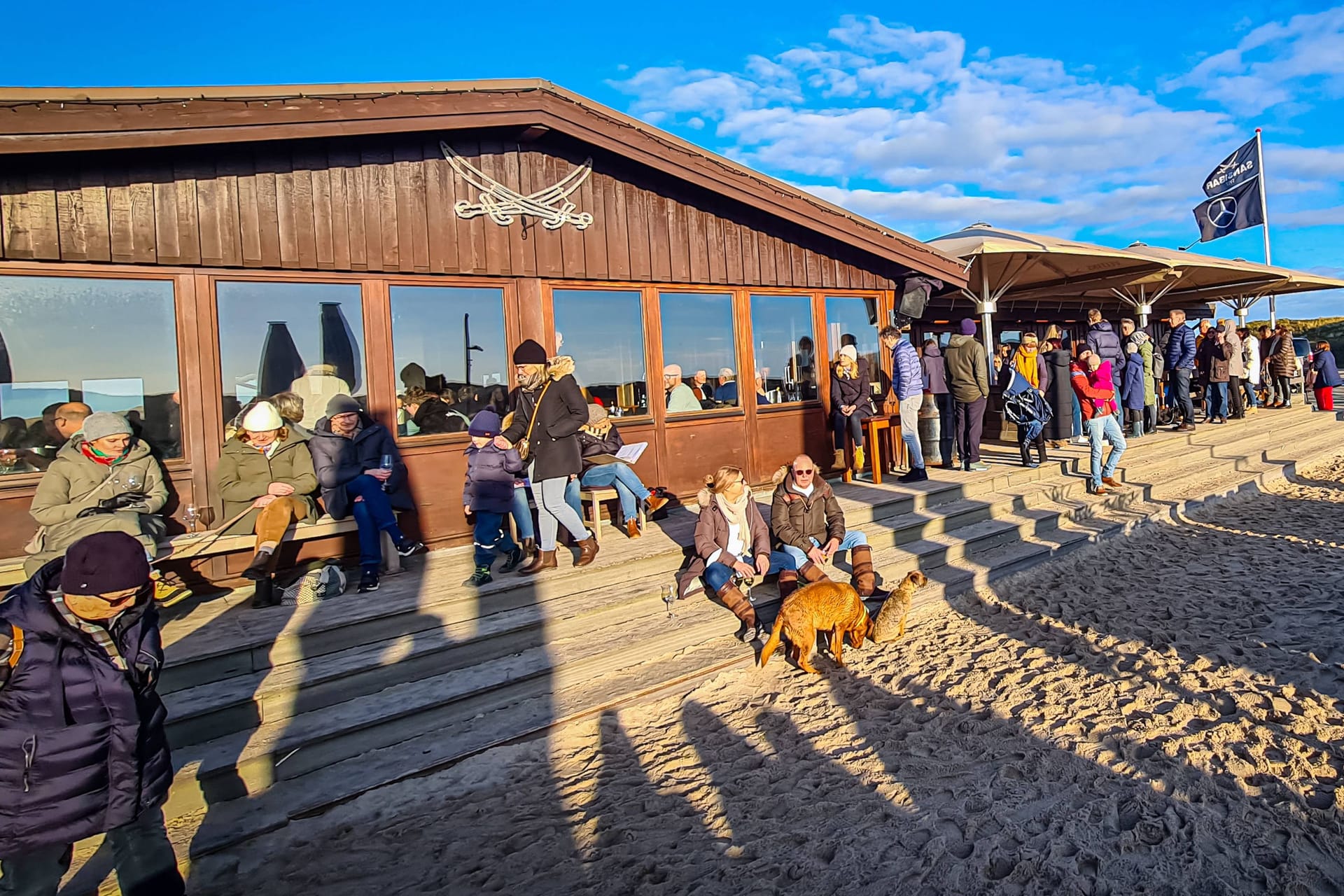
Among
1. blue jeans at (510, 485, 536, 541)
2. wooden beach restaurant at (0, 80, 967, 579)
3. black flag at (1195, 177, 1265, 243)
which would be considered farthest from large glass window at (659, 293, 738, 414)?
black flag at (1195, 177, 1265, 243)

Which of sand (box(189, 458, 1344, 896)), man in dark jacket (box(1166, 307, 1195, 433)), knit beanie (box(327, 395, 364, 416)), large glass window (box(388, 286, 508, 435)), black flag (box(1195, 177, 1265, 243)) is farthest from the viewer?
black flag (box(1195, 177, 1265, 243))

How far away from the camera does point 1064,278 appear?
1368cm

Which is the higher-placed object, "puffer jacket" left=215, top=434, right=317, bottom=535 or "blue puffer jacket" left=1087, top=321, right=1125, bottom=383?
"blue puffer jacket" left=1087, top=321, right=1125, bottom=383

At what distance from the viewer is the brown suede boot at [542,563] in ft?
17.7

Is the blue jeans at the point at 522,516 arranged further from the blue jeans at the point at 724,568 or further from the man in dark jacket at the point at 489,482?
the blue jeans at the point at 724,568

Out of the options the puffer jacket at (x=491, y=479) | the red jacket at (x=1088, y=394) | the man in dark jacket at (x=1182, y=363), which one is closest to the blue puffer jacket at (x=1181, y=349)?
the man in dark jacket at (x=1182, y=363)

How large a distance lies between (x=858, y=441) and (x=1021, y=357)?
3195 mm

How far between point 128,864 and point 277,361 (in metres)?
4.07

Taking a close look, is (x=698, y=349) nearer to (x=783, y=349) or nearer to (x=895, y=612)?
(x=783, y=349)

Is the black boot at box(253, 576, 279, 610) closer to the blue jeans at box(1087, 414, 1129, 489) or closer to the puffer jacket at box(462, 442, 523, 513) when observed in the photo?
the puffer jacket at box(462, 442, 523, 513)

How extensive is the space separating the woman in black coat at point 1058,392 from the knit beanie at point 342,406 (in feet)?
28.1

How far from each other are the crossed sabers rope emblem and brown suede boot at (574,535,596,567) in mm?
3157

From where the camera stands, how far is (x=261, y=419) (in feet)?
17.4

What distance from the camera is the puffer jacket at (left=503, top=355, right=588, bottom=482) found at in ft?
17.7
